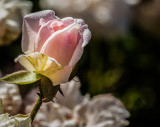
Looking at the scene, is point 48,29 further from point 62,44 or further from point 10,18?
point 10,18

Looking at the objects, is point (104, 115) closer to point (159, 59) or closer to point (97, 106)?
point (97, 106)

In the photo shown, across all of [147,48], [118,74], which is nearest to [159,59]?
[147,48]

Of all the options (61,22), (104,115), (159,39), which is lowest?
(159,39)

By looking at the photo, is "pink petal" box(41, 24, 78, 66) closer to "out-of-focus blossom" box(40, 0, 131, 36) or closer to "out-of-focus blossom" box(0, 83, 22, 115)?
"out-of-focus blossom" box(0, 83, 22, 115)

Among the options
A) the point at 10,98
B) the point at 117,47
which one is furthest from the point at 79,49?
the point at 117,47

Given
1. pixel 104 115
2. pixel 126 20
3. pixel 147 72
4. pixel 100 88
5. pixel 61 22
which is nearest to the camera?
pixel 61 22

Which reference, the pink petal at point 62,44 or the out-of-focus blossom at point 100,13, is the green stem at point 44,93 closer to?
the pink petal at point 62,44
